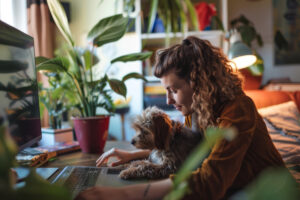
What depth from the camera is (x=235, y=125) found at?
2.59 ft

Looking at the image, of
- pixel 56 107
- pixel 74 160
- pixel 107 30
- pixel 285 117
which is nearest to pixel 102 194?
pixel 74 160

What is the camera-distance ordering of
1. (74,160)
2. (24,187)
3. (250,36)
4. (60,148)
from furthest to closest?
(250,36) → (60,148) → (74,160) → (24,187)

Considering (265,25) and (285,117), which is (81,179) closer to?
(285,117)

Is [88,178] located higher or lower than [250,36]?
lower

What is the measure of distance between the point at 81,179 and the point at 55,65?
677 mm

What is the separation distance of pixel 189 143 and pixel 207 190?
0.41 m

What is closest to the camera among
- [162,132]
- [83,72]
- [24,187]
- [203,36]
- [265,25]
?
[24,187]

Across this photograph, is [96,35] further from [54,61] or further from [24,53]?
[24,53]

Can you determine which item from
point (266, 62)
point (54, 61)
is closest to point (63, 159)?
point (54, 61)

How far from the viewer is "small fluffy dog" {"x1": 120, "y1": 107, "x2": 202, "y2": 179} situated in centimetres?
109

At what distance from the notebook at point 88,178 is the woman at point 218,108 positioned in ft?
1.23

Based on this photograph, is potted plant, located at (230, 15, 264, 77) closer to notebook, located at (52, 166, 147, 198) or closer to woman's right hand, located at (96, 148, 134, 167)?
woman's right hand, located at (96, 148, 134, 167)

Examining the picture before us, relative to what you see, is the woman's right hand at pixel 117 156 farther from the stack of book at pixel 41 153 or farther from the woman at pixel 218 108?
the woman at pixel 218 108

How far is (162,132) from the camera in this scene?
115 cm
